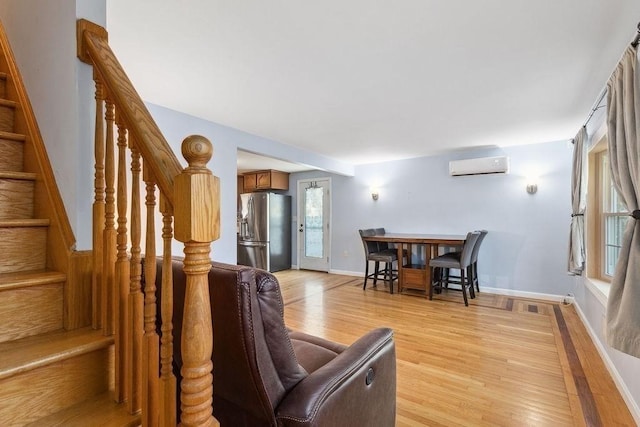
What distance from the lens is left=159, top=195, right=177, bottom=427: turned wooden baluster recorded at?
75 cm

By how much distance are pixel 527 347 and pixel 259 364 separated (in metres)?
2.80

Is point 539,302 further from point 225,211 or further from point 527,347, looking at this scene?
point 225,211

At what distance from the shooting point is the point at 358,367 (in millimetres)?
1205

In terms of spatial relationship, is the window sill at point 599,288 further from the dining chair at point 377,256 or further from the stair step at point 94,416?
the stair step at point 94,416

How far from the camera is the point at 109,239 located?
102 centimetres

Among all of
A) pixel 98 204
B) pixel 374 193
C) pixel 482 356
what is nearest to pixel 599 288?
pixel 482 356

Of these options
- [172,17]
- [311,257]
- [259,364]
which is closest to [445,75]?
[172,17]

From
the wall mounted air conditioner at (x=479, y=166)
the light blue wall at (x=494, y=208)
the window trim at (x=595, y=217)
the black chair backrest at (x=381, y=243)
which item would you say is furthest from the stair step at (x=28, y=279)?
the light blue wall at (x=494, y=208)

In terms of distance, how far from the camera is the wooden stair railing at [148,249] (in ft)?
2.15

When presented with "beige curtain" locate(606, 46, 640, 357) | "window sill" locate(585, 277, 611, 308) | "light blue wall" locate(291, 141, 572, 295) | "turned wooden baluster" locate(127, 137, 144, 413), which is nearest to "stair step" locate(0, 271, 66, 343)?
"turned wooden baluster" locate(127, 137, 144, 413)

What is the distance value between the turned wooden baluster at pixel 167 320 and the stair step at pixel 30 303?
0.55 m

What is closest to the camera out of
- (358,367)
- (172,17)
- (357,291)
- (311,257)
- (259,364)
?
(259,364)

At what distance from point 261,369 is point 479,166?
4.51m

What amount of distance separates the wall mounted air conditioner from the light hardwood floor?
1.80 meters
